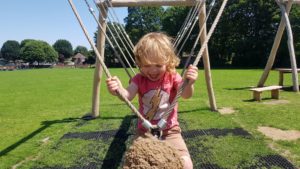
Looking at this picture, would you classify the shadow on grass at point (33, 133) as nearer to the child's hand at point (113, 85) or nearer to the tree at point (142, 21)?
the child's hand at point (113, 85)

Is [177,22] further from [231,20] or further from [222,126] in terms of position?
[222,126]

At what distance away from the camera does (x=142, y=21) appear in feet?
172

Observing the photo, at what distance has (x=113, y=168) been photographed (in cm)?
378

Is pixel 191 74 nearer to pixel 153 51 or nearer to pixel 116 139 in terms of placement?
pixel 153 51

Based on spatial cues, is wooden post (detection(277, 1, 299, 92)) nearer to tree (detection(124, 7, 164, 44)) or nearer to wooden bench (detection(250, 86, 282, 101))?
wooden bench (detection(250, 86, 282, 101))

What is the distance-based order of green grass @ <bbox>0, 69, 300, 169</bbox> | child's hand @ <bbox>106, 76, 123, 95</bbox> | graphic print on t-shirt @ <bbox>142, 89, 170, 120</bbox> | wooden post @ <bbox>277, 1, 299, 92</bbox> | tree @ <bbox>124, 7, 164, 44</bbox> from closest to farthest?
child's hand @ <bbox>106, 76, 123, 95</bbox>, graphic print on t-shirt @ <bbox>142, 89, 170, 120</bbox>, green grass @ <bbox>0, 69, 300, 169</bbox>, wooden post @ <bbox>277, 1, 299, 92</bbox>, tree @ <bbox>124, 7, 164, 44</bbox>

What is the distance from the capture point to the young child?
259 centimetres

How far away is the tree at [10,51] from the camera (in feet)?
395

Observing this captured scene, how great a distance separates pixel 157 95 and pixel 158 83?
11 cm

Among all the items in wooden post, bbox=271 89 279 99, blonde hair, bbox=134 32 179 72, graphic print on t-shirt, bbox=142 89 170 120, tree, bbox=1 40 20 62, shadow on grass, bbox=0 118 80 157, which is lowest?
shadow on grass, bbox=0 118 80 157

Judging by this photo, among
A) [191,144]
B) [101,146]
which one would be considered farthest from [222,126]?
[101,146]

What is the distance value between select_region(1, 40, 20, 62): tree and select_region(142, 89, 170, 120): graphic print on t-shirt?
12435cm

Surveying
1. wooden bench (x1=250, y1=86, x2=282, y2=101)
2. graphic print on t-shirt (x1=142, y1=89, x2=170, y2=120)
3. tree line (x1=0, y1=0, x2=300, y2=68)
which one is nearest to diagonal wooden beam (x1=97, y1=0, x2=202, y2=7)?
wooden bench (x1=250, y1=86, x2=282, y2=101)

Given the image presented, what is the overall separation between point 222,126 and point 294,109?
246 centimetres
